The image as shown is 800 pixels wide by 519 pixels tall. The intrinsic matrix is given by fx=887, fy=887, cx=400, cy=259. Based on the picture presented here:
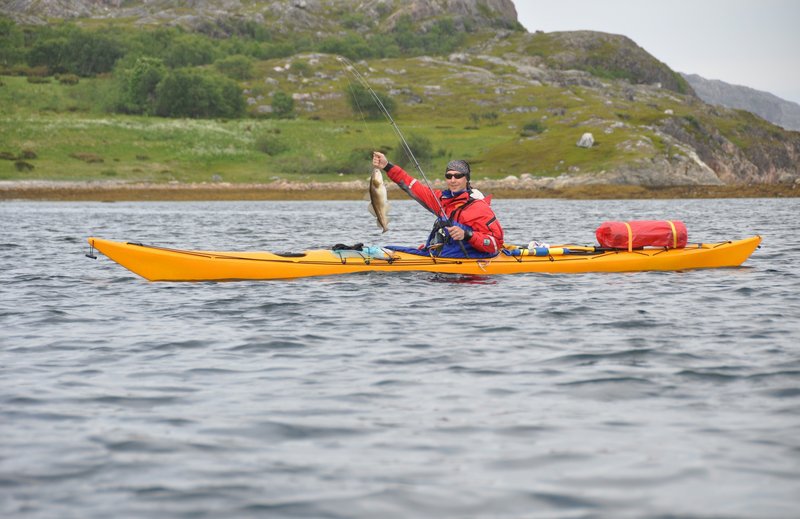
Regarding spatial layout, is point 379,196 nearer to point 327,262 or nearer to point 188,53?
point 327,262

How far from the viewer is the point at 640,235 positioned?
14.4 m

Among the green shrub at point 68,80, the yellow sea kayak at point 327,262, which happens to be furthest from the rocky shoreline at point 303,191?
the green shrub at point 68,80

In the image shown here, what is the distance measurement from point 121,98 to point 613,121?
46544 mm

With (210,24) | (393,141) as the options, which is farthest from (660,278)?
(210,24)

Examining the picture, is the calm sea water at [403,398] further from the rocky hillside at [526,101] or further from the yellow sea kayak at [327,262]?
the rocky hillside at [526,101]

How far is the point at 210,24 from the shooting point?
579 feet

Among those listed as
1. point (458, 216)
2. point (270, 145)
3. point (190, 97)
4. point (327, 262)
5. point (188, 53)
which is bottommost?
point (327, 262)

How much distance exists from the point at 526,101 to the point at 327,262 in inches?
3968

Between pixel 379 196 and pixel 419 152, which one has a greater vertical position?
pixel 419 152

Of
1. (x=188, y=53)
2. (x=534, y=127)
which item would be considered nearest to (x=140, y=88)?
(x=534, y=127)

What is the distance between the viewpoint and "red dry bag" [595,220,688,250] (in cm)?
1433

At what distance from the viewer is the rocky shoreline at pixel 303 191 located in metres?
51.1

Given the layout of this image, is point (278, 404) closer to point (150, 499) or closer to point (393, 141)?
point (150, 499)

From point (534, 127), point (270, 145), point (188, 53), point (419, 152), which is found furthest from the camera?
point (188, 53)
